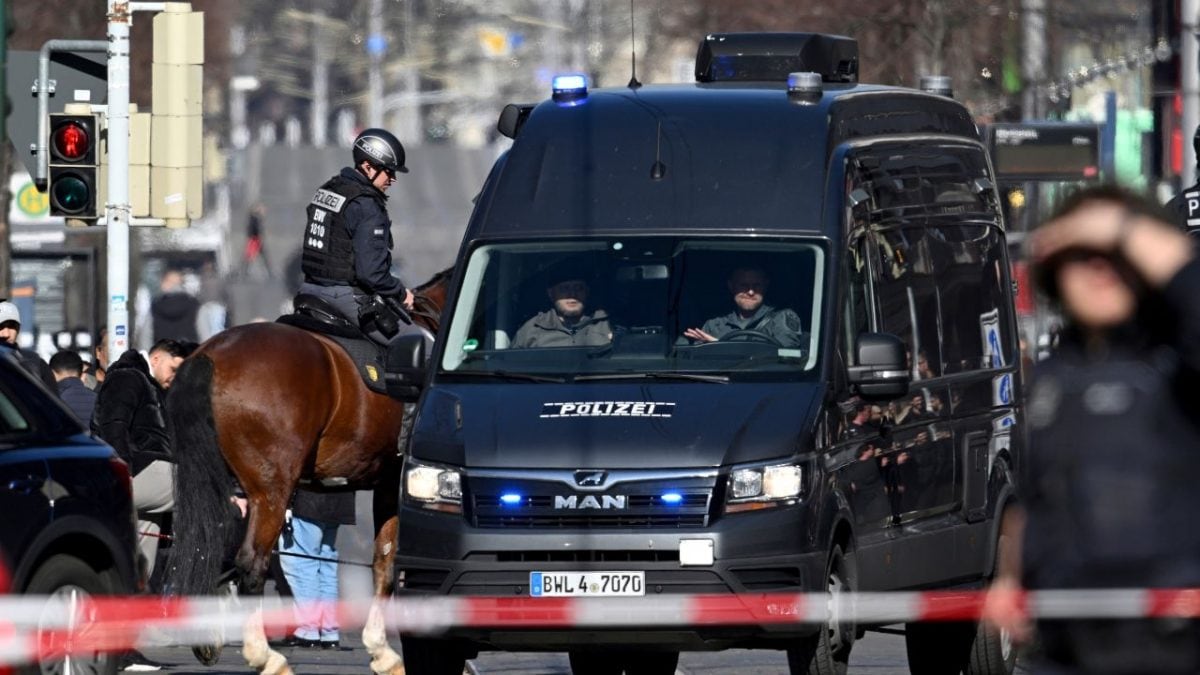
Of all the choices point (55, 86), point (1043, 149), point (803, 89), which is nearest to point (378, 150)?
point (803, 89)

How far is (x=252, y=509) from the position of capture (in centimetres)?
1328

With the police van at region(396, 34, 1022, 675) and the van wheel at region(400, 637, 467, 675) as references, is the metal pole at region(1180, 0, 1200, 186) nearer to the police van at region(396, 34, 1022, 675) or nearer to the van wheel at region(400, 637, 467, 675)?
the police van at region(396, 34, 1022, 675)

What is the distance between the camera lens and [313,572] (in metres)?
15.1

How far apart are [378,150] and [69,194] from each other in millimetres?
4069

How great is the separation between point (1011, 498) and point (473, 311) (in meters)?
3.09

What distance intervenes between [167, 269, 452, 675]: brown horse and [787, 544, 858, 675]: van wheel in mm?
2778

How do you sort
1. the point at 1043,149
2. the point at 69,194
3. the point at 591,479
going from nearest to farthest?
1. the point at 591,479
2. the point at 69,194
3. the point at 1043,149

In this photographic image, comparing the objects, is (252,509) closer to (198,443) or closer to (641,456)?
(198,443)

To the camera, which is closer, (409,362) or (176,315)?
(409,362)

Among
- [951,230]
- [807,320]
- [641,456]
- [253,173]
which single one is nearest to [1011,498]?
[951,230]

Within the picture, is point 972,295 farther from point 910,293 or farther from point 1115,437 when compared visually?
point 1115,437

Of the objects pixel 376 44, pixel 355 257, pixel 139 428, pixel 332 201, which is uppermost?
pixel 376 44

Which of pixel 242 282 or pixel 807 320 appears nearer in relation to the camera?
pixel 807 320

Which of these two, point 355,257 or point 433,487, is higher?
point 355,257
